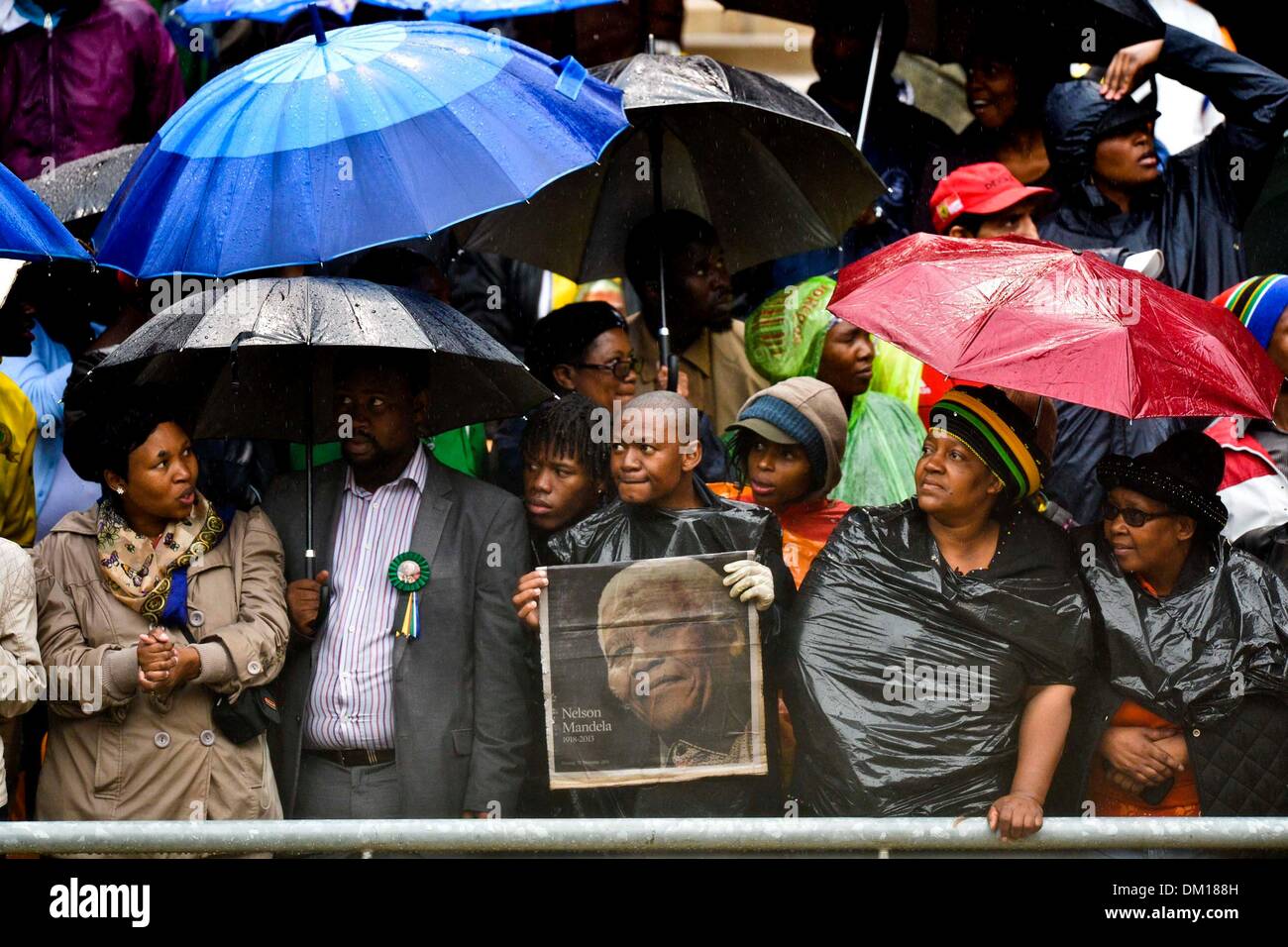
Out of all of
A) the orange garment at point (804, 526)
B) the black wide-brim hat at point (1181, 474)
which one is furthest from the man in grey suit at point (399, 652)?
the black wide-brim hat at point (1181, 474)

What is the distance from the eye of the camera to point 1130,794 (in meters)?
5.32

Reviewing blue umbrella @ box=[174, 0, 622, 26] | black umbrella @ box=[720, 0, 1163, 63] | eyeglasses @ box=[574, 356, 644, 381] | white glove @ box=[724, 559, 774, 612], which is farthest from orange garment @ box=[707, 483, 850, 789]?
black umbrella @ box=[720, 0, 1163, 63]

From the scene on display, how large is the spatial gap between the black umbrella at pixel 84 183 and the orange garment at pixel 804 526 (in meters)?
2.49

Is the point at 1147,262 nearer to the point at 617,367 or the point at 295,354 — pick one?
the point at 617,367

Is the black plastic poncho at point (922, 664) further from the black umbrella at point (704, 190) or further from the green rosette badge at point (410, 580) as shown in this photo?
the black umbrella at point (704, 190)

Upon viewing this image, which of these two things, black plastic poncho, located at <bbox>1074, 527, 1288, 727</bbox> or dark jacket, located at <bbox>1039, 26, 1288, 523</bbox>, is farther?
dark jacket, located at <bbox>1039, 26, 1288, 523</bbox>

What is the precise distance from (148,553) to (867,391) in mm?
2780

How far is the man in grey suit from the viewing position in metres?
5.43

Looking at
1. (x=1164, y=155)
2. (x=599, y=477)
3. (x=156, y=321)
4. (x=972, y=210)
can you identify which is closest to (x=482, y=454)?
(x=599, y=477)

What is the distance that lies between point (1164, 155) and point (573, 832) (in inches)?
174

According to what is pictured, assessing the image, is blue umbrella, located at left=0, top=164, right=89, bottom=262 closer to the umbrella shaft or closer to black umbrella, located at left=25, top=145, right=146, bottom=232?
black umbrella, located at left=25, top=145, right=146, bottom=232

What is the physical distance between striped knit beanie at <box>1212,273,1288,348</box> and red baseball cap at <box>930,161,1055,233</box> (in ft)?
3.84

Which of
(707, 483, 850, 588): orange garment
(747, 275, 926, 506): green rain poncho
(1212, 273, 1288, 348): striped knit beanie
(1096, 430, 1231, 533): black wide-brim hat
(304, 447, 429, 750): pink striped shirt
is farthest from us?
(747, 275, 926, 506): green rain poncho

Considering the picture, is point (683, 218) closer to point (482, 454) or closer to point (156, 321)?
point (482, 454)
